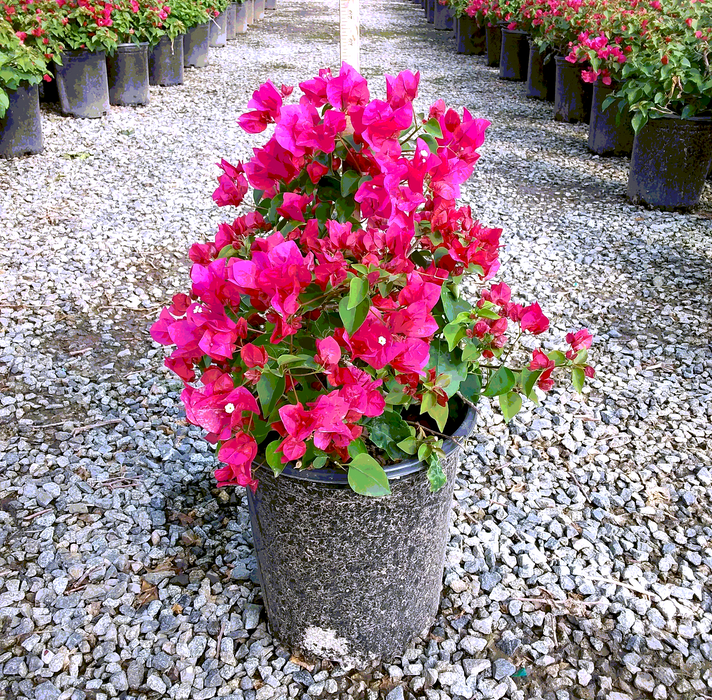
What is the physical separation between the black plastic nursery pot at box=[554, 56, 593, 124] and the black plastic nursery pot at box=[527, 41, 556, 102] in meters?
0.80

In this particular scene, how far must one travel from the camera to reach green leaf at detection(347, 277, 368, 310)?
1042 mm

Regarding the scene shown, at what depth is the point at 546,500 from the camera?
79.5 inches

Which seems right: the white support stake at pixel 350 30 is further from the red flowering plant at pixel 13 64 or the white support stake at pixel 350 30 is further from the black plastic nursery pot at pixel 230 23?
the black plastic nursery pot at pixel 230 23

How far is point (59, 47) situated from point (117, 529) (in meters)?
4.75

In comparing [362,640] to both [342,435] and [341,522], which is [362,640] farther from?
[342,435]

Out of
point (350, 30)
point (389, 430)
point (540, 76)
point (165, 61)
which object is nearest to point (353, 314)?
point (389, 430)

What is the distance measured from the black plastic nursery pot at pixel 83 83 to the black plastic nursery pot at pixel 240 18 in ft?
19.9

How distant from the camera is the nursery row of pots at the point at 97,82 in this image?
15.4 ft

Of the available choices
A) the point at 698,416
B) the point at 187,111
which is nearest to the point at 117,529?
the point at 698,416

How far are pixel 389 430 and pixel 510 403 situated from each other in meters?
0.25

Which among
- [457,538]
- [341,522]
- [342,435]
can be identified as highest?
[342,435]

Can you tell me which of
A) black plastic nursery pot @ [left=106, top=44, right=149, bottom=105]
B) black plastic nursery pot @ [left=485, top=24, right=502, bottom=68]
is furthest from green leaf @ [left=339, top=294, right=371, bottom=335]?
black plastic nursery pot @ [left=485, top=24, right=502, bottom=68]

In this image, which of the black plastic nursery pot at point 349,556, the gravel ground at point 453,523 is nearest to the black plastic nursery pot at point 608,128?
the gravel ground at point 453,523

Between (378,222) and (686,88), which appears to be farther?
(686,88)
